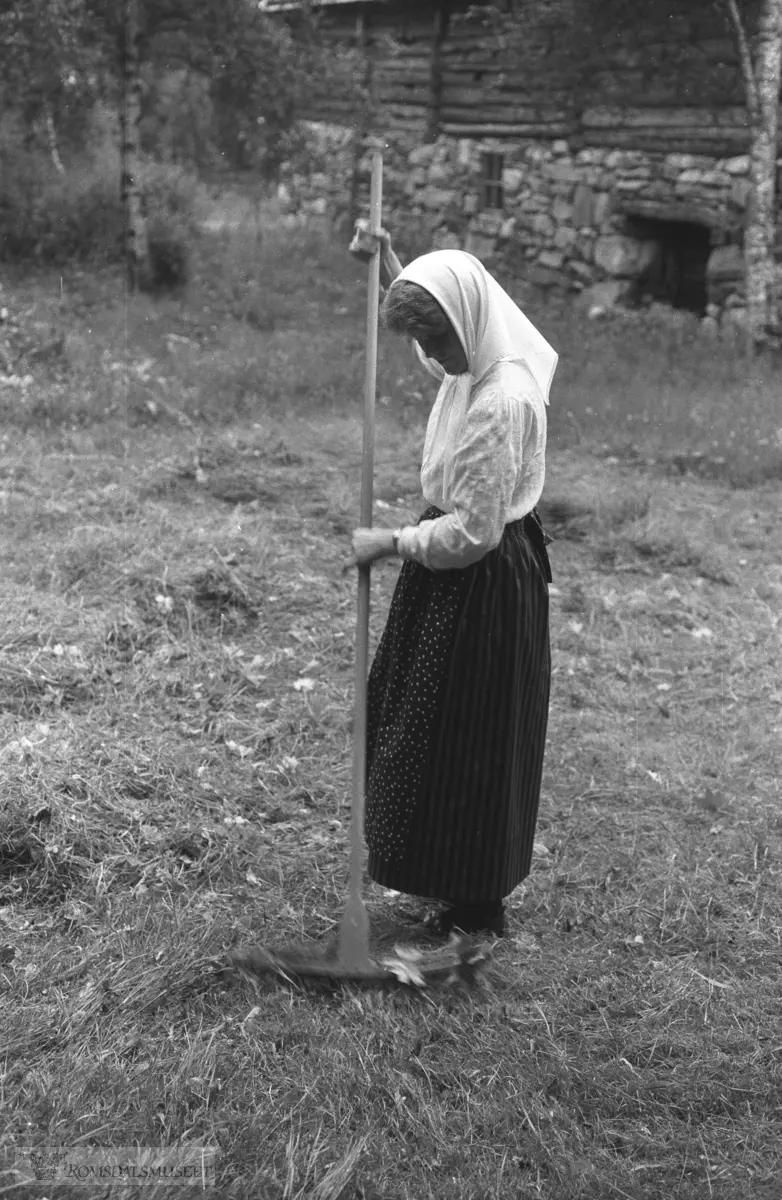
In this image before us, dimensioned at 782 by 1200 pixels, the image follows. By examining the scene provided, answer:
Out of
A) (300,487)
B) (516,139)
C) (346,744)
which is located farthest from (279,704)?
(516,139)

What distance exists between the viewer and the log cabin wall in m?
12.2

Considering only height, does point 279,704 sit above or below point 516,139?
below

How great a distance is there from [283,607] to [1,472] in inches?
87.7

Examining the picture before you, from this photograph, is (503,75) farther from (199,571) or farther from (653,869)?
(653,869)

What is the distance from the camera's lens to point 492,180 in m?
15.0

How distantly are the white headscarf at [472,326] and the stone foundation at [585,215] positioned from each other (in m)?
9.42

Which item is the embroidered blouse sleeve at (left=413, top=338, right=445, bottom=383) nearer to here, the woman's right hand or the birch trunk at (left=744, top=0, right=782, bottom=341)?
the woman's right hand

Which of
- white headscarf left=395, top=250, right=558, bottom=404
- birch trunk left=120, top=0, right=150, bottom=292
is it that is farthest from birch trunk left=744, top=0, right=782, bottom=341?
white headscarf left=395, top=250, right=558, bottom=404

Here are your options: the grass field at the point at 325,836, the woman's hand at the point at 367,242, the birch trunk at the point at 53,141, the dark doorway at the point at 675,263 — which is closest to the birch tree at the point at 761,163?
the dark doorway at the point at 675,263

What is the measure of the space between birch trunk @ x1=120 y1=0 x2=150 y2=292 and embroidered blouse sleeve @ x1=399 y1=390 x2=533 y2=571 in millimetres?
9987

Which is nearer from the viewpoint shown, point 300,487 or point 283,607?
point 283,607

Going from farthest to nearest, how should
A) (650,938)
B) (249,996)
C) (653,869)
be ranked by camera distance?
(653,869) < (650,938) < (249,996)

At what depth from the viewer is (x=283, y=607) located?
559 cm

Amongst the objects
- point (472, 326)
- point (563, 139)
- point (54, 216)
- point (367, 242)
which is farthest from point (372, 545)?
point (563, 139)
